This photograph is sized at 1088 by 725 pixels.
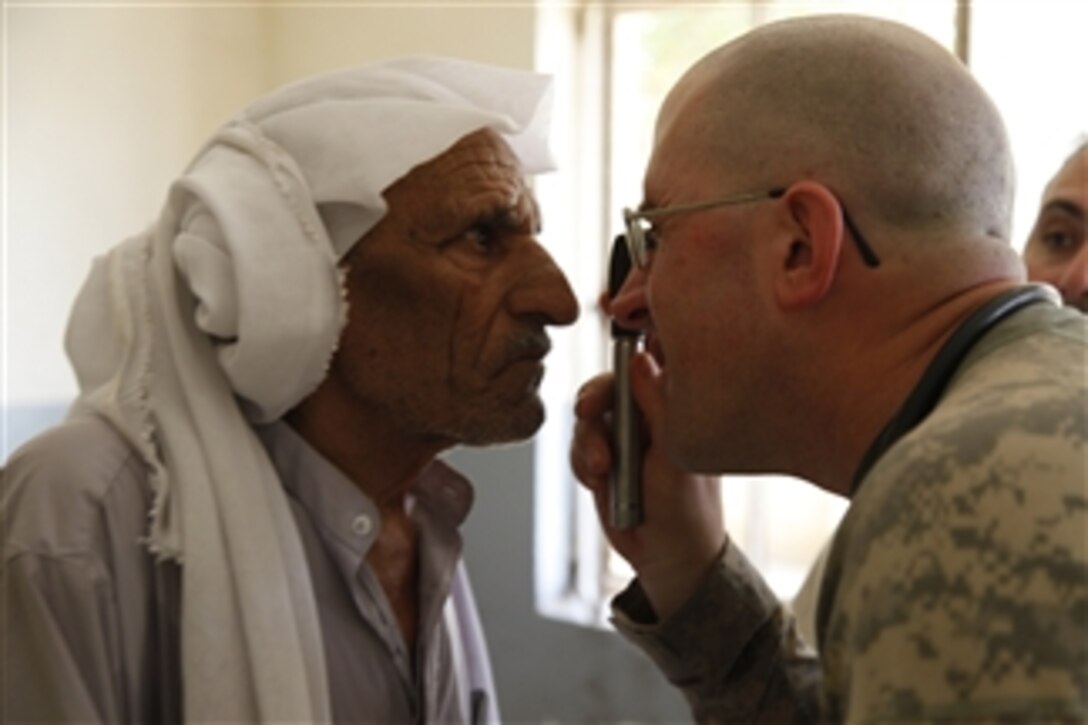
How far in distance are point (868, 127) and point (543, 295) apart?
1.50 ft

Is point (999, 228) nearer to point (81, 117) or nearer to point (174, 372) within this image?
point (174, 372)

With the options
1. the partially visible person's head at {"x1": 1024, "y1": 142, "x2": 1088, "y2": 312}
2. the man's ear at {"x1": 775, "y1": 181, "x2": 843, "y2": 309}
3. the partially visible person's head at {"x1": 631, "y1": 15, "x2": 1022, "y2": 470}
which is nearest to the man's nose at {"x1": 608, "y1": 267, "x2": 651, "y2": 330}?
the partially visible person's head at {"x1": 631, "y1": 15, "x2": 1022, "y2": 470}

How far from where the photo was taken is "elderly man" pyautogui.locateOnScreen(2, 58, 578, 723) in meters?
1.13

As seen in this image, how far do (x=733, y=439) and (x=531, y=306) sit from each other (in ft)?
1.07

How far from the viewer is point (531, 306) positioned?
133 centimetres

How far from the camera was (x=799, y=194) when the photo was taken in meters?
1.00

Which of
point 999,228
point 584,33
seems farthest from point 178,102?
point 999,228

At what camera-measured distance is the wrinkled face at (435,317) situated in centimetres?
131

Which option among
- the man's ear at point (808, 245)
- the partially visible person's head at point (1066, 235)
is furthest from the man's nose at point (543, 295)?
the partially visible person's head at point (1066, 235)

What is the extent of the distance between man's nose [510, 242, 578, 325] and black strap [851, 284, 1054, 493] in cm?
50

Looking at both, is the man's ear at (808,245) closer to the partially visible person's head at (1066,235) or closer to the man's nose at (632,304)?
the man's nose at (632,304)

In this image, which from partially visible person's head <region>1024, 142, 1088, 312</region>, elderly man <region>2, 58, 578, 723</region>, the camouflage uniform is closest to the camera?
the camouflage uniform

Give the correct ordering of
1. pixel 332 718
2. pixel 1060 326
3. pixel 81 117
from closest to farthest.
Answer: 1. pixel 1060 326
2. pixel 332 718
3. pixel 81 117

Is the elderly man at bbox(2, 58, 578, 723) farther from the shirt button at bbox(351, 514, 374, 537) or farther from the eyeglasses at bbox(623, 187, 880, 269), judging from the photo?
the eyeglasses at bbox(623, 187, 880, 269)
